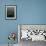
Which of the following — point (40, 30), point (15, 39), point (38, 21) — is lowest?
point (15, 39)

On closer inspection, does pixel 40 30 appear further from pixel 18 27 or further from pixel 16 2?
pixel 16 2

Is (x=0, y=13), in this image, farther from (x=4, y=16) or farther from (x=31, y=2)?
(x=31, y=2)

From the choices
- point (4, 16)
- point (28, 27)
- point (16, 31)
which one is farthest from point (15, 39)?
point (4, 16)

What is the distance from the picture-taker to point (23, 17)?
471 centimetres

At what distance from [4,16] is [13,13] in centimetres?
36

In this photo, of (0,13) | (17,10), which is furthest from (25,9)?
(0,13)

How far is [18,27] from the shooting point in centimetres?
464

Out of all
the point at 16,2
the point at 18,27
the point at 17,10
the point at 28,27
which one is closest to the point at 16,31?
the point at 18,27

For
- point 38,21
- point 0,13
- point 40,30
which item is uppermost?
point 0,13

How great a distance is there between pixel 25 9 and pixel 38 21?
666 millimetres

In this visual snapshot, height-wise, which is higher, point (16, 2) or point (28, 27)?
point (16, 2)

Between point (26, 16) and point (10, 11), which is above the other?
point (10, 11)

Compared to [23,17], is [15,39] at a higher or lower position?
lower

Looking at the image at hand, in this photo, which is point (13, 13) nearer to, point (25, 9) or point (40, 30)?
point (25, 9)
